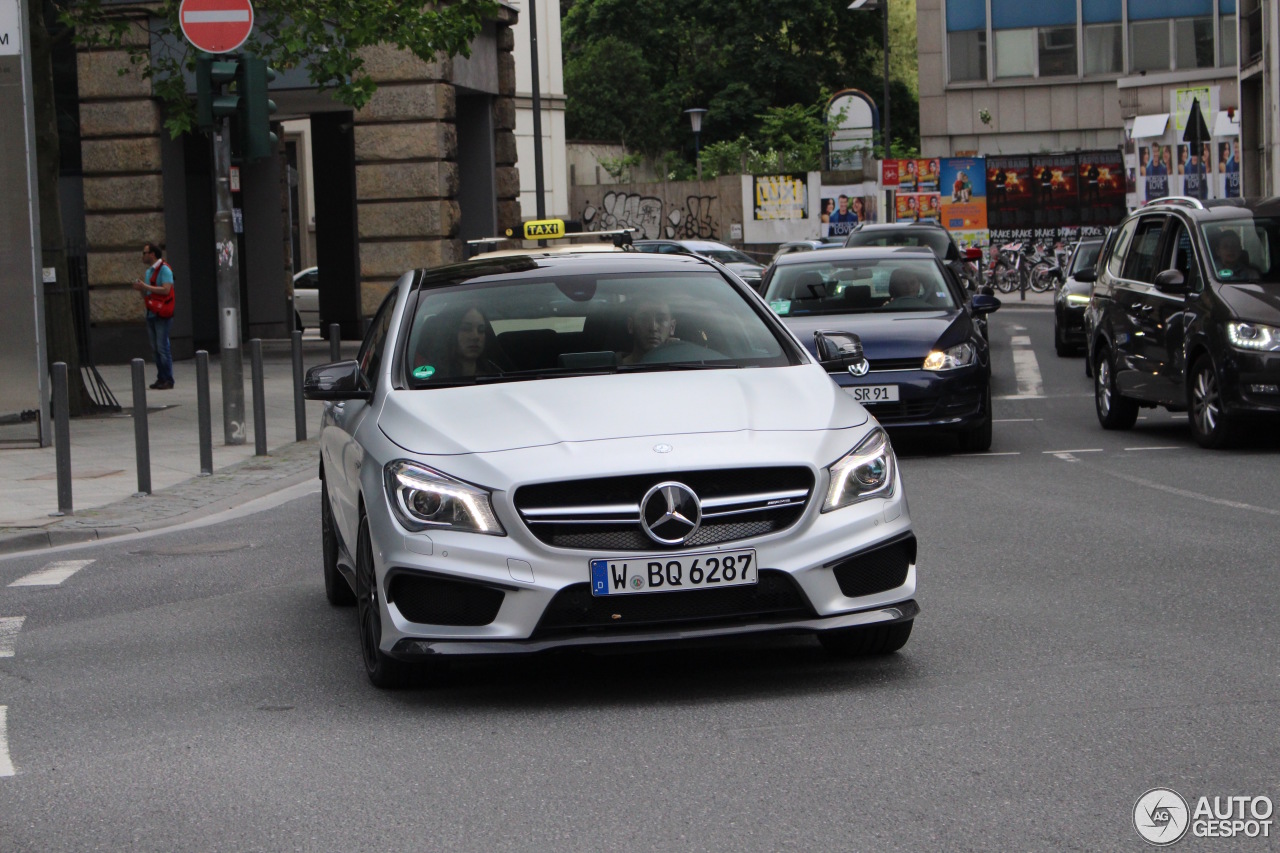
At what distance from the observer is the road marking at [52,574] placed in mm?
9594

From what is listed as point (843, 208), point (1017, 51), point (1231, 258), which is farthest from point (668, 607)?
point (1017, 51)

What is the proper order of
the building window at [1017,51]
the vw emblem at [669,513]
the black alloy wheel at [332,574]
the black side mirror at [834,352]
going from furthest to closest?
→ the building window at [1017,51] < the black alloy wheel at [332,574] < the black side mirror at [834,352] < the vw emblem at [669,513]

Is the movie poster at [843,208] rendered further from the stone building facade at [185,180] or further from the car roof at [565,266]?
the car roof at [565,266]

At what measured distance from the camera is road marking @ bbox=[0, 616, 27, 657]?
304 inches

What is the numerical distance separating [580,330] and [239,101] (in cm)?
932

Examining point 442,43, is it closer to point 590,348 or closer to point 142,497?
point 142,497

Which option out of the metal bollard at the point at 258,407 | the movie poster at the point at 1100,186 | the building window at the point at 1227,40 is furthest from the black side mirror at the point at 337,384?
the building window at the point at 1227,40

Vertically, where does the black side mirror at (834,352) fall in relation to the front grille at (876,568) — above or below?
above

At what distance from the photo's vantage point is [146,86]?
27141 millimetres

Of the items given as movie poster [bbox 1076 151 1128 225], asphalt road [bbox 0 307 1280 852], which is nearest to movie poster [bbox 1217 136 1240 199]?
movie poster [bbox 1076 151 1128 225]

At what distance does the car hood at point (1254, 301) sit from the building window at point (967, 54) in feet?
178

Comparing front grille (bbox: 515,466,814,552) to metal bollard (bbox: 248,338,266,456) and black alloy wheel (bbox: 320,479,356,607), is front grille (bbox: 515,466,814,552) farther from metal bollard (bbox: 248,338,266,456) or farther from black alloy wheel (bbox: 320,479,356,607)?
metal bollard (bbox: 248,338,266,456)

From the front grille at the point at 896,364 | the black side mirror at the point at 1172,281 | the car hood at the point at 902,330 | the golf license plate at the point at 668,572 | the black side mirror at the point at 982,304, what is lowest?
the golf license plate at the point at 668,572
